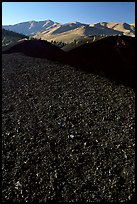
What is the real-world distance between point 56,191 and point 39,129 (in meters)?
3.50

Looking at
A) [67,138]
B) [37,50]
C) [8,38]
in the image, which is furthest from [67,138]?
[8,38]

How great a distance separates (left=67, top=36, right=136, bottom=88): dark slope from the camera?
16864 mm

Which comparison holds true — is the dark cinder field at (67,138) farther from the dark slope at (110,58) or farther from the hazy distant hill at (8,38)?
the hazy distant hill at (8,38)

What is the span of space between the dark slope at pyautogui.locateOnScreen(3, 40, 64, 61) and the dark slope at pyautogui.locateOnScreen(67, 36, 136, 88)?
37.6 inches

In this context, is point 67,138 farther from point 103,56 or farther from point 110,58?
point 103,56

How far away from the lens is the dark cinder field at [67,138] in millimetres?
8805

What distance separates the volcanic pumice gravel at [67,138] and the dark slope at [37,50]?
414cm

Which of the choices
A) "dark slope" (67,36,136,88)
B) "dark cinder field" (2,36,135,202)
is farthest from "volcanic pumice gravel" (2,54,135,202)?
"dark slope" (67,36,136,88)

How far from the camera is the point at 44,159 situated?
10.0 metres

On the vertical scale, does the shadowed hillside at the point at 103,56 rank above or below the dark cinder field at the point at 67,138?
above

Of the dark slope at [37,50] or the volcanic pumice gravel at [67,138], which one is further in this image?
the dark slope at [37,50]

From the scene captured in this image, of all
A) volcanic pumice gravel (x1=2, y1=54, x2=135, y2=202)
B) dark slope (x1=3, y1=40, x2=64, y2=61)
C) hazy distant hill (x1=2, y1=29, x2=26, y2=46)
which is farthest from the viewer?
hazy distant hill (x1=2, y1=29, x2=26, y2=46)

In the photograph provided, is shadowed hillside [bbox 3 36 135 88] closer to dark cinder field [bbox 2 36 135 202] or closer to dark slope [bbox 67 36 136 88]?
dark slope [bbox 67 36 136 88]

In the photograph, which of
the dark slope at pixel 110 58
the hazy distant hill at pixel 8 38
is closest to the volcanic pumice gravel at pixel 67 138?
the dark slope at pixel 110 58
